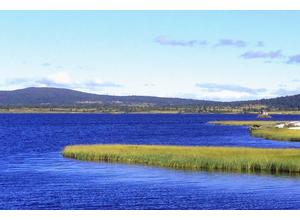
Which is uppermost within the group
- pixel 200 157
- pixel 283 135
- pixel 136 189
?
pixel 283 135

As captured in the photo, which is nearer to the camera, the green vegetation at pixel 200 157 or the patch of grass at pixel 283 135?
the green vegetation at pixel 200 157

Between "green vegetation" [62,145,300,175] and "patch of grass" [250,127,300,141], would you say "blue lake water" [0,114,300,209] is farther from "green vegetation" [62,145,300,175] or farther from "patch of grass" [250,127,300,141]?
"patch of grass" [250,127,300,141]

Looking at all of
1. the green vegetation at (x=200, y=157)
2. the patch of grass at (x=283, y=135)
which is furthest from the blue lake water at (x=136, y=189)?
the patch of grass at (x=283, y=135)

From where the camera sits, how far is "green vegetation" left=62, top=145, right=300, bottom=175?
60.0 m

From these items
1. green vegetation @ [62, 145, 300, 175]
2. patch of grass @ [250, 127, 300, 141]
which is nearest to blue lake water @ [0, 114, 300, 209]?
green vegetation @ [62, 145, 300, 175]

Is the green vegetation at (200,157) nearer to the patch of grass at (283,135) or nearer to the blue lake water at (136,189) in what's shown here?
the blue lake water at (136,189)

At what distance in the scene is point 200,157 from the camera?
64.6 meters

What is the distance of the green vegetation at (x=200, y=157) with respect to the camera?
6000 centimetres

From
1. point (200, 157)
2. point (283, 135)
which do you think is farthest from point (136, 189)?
point (283, 135)

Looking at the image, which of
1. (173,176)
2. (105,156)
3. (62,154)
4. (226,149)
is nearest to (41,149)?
(62,154)

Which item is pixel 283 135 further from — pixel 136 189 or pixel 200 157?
pixel 136 189

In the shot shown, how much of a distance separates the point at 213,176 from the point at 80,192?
1274 centimetres
